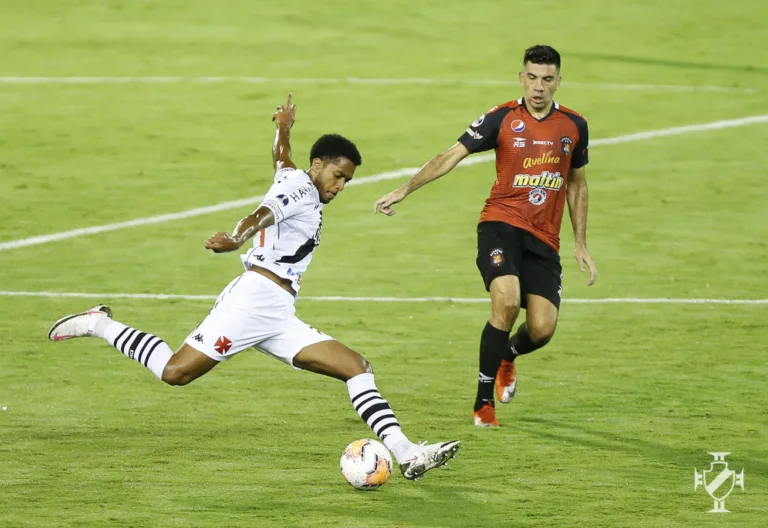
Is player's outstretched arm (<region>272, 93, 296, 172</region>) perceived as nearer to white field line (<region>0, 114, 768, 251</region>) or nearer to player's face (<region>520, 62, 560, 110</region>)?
player's face (<region>520, 62, 560, 110</region>)

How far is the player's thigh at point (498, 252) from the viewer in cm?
1000

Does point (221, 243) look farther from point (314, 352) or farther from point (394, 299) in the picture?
point (394, 299)

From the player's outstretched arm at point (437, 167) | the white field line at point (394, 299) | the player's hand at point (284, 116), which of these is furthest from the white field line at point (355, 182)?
the player's outstretched arm at point (437, 167)

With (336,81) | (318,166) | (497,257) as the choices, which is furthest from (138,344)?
(336,81)

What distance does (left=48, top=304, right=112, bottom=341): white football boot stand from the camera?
9.52 metres

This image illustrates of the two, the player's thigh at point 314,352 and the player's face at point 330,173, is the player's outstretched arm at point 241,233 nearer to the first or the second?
the player's face at point 330,173

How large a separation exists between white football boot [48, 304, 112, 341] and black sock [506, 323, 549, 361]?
3.00 meters

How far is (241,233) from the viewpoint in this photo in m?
8.05

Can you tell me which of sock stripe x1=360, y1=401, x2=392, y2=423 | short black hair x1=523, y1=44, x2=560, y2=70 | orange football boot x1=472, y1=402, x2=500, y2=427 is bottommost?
orange football boot x1=472, y1=402, x2=500, y2=427

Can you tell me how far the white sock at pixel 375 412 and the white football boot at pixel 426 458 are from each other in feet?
0.50

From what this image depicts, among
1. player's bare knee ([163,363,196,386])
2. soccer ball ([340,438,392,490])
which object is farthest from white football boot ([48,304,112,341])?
soccer ball ([340,438,392,490])

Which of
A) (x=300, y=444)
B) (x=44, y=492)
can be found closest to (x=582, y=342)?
(x=300, y=444)

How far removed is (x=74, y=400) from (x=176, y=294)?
3.82 metres

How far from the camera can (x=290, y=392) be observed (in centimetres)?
1109
